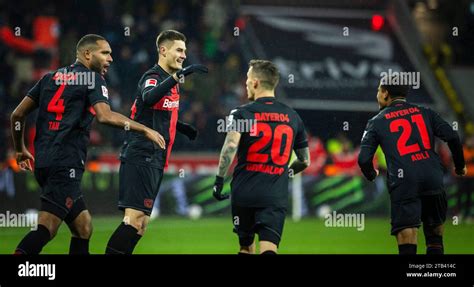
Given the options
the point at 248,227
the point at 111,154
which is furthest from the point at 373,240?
the point at 248,227

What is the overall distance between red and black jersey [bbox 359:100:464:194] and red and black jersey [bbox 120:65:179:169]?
1.73 m

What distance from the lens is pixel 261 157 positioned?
7.75 m

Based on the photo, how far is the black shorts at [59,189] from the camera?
314 inches

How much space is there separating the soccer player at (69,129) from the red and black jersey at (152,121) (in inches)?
5.2

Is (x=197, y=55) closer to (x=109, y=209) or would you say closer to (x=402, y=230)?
(x=109, y=209)

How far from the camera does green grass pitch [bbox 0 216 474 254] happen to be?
12.0 metres

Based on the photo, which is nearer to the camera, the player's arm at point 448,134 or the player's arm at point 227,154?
the player's arm at point 227,154

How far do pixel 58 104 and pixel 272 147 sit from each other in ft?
6.16

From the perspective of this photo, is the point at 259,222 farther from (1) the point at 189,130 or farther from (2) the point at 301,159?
(1) the point at 189,130

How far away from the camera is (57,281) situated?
23.4 ft
